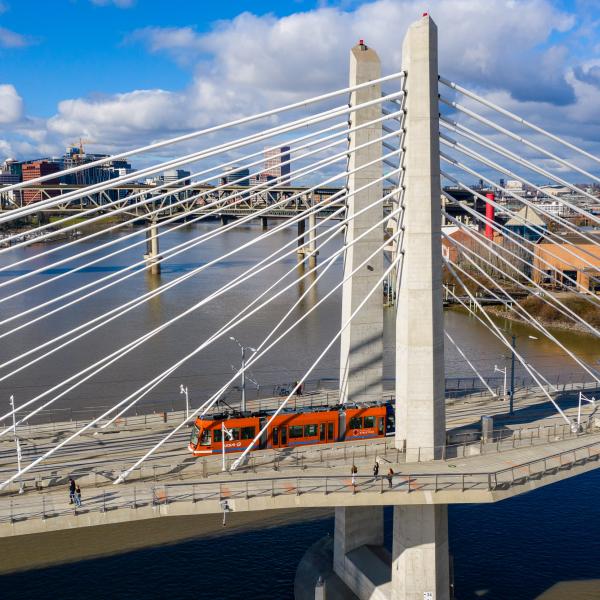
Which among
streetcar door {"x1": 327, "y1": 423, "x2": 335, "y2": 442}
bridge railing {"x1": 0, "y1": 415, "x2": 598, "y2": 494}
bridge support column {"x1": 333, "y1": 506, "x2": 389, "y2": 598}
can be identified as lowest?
bridge support column {"x1": 333, "y1": 506, "x2": 389, "y2": 598}

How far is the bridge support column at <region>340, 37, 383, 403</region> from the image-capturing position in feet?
55.1

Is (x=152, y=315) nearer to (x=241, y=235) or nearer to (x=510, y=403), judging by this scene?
(x=510, y=403)

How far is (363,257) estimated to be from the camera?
17672 mm

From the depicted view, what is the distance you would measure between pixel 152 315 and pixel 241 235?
68.6 metres

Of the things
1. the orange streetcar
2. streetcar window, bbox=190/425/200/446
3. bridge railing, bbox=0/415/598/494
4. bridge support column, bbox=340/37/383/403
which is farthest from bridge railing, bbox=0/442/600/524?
bridge support column, bbox=340/37/383/403

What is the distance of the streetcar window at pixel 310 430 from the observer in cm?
1641

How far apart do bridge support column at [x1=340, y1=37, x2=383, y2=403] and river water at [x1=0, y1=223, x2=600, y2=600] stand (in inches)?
78.8

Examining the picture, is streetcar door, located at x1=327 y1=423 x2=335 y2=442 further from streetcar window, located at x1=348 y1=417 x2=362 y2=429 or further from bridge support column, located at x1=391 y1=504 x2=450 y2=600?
bridge support column, located at x1=391 y1=504 x2=450 y2=600

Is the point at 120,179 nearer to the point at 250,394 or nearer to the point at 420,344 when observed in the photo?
the point at 420,344

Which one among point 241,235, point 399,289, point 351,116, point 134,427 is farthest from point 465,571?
point 241,235

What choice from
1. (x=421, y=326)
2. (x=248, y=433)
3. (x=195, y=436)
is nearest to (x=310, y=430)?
(x=248, y=433)

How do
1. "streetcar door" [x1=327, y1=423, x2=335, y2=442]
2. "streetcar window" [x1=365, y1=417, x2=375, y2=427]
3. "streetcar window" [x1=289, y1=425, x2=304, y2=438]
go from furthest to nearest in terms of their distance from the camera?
"streetcar window" [x1=365, y1=417, x2=375, y2=427]
"streetcar door" [x1=327, y1=423, x2=335, y2=442]
"streetcar window" [x1=289, y1=425, x2=304, y2=438]

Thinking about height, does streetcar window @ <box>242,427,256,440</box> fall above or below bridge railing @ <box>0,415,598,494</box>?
above

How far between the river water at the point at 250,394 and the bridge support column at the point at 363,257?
6.57 feet
